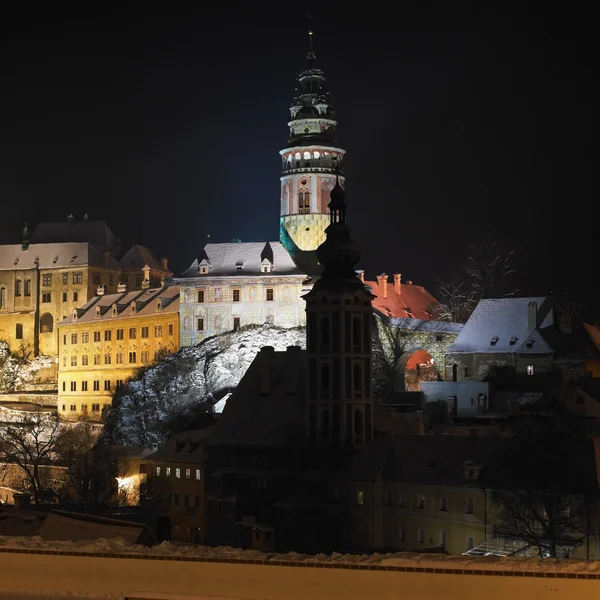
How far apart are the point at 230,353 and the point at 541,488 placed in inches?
1749

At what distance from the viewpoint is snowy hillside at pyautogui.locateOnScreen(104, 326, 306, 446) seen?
93312 mm

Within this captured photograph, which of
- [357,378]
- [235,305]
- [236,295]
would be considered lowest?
[357,378]

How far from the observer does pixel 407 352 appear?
94.7 m

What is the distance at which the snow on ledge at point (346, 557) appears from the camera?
86.2 feet

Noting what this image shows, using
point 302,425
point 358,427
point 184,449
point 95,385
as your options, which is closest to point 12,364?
point 95,385

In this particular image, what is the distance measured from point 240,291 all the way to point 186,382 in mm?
7699

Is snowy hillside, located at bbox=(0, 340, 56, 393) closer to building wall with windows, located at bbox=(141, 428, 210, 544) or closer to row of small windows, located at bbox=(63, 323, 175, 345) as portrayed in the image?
row of small windows, located at bbox=(63, 323, 175, 345)

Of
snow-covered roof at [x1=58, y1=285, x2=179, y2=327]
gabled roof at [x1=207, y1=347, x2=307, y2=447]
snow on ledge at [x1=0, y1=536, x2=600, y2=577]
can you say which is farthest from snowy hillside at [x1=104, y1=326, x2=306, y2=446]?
snow on ledge at [x1=0, y1=536, x2=600, y2=577]

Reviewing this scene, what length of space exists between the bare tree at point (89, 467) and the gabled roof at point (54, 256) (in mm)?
27336

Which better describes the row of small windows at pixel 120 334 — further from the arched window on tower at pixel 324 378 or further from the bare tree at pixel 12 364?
the arched window on tower at pixel 324 378

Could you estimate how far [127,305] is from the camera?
109 m

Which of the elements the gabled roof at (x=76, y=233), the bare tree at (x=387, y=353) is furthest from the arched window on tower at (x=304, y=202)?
the gabled roof at (x=76, y=233)

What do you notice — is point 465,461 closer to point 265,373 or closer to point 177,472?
point 265,373

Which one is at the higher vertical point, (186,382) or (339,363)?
(186,382)
